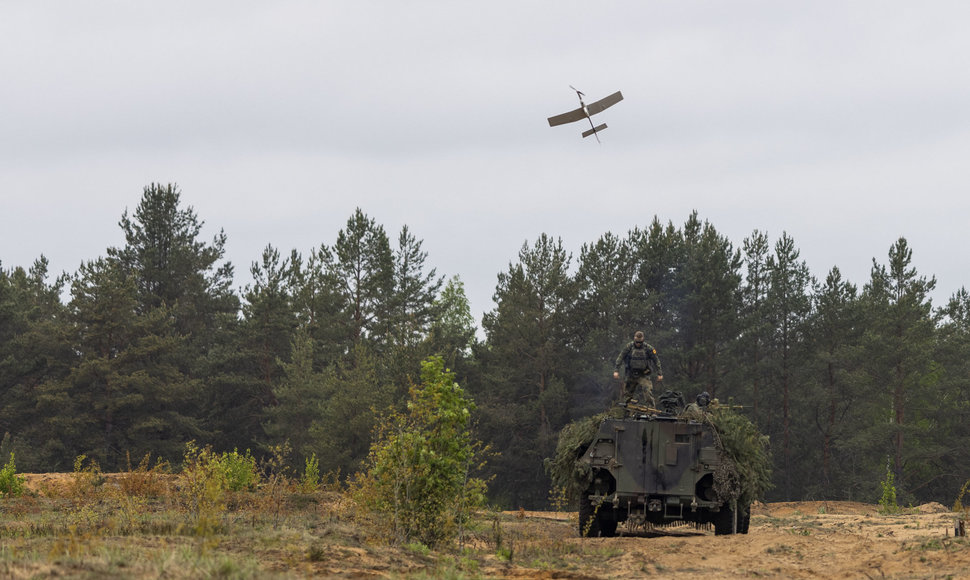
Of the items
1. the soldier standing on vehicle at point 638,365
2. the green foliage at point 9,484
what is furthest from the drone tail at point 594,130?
the green foliage at point 9,484

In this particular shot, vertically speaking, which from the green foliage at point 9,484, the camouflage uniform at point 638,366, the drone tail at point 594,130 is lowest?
the green foliage at point 9,484

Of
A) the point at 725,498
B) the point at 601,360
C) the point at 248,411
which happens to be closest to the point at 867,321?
the point at 601,360

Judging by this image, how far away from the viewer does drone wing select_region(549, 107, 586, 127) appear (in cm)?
1864

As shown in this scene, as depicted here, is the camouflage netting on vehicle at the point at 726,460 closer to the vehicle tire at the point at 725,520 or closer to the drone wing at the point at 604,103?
the vehicle tire at the point at 725,520

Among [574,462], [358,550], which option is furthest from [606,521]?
[358,550]

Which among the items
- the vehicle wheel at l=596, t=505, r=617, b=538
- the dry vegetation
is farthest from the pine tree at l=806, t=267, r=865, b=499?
the vehicle wheel at l=596, t=505, r=617, b=538

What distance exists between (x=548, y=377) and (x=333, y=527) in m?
32.3

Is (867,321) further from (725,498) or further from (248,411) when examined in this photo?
(725,498)

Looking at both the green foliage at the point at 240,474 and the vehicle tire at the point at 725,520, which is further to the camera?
the green foliage at the point at 240,474

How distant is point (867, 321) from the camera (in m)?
47.3

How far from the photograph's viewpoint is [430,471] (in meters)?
13.4

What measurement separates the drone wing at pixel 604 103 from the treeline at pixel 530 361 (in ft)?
75.3

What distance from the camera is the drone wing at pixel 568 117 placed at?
18641 mm

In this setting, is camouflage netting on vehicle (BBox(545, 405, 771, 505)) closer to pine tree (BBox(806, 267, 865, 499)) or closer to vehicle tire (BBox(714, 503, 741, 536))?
vehicle tire (BBox(714, 503, 741, 536))
